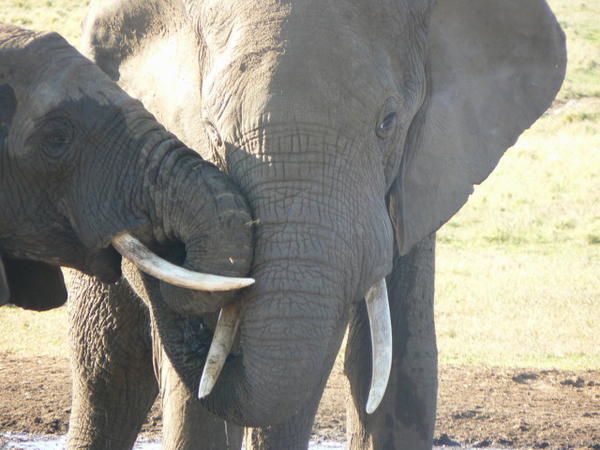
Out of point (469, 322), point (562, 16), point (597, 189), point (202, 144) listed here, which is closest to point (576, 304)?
point (469, 322)

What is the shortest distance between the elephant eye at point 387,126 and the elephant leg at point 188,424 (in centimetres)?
135

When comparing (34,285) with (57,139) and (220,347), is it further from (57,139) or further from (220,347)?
(220,347)

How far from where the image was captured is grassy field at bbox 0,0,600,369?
34.9 feet

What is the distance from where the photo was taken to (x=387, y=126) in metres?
5.82

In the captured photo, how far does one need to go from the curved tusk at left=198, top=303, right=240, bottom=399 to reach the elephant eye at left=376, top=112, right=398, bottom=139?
0.84m

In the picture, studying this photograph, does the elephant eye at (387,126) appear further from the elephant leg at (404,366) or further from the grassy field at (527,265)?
the grassy field at (527,265)

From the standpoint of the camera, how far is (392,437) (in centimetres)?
704

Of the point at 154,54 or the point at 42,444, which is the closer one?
the point at 154,54

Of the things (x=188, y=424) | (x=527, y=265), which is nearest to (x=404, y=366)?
(x=188, y=424)

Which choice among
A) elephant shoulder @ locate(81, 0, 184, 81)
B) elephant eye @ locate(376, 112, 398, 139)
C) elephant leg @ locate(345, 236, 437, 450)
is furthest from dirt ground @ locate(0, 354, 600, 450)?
elephant eye @ locate(376, 112, 398, 139)

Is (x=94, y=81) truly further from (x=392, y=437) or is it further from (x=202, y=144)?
(x=392, y=437)

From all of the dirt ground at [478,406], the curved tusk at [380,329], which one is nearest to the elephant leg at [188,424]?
the curved tusk at [380,329]

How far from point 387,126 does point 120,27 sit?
135 centimetres

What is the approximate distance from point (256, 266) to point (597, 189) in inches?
433
